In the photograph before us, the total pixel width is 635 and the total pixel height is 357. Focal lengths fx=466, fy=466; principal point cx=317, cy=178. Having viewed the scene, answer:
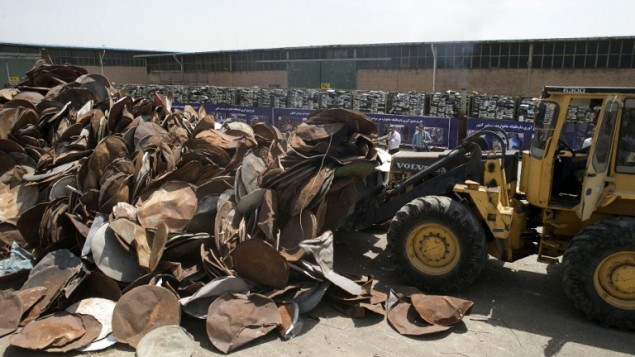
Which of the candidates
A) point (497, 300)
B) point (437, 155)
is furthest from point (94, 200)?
point (497, 300)

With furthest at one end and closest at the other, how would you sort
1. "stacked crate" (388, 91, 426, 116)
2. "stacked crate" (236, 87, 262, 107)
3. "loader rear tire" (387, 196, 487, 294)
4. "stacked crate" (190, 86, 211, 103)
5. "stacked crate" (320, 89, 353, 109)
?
"stacked crate" (190, 86, 211, 103)
"stacked crate" (236, 87, 262, 107)
"stacked crate" (320, 89, 353, 109)
"stacked crate" (388, 91, 426, 116)
"loader rear tire" (387, 196, 487, 294)

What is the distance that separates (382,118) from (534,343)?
13710 millimetres

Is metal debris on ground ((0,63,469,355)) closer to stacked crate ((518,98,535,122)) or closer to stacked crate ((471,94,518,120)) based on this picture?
stacked crate ((518,98,535,122))

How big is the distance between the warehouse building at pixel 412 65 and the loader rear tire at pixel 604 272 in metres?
16.3

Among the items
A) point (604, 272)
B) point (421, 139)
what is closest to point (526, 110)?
point (421, 139)

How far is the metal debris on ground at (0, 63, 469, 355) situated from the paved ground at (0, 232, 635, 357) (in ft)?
0.55

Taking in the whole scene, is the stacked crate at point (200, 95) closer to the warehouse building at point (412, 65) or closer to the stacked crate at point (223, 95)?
the stacked crate at point (223, 95)

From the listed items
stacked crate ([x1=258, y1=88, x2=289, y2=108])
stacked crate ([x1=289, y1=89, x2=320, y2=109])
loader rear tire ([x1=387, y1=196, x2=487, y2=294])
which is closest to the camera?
loader rear tire ([x1=387, y1=196, x2=487, y2=294])

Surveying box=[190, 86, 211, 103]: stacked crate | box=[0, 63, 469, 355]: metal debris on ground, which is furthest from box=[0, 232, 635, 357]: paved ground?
box=[190, 86, 211, 103]: stacked crate

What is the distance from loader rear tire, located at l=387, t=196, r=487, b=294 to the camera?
5723mm

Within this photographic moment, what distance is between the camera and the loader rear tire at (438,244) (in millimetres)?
5723

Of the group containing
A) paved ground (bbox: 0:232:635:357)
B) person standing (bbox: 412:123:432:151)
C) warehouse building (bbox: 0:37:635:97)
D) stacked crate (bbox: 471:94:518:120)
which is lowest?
paved ground (bbox: 0:232:635:357)

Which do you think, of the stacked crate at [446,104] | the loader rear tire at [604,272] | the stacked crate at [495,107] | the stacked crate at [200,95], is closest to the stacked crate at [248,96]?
the stacked crate at [200,95]

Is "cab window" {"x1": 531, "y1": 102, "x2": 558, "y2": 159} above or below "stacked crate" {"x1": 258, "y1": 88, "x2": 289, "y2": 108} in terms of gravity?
below
